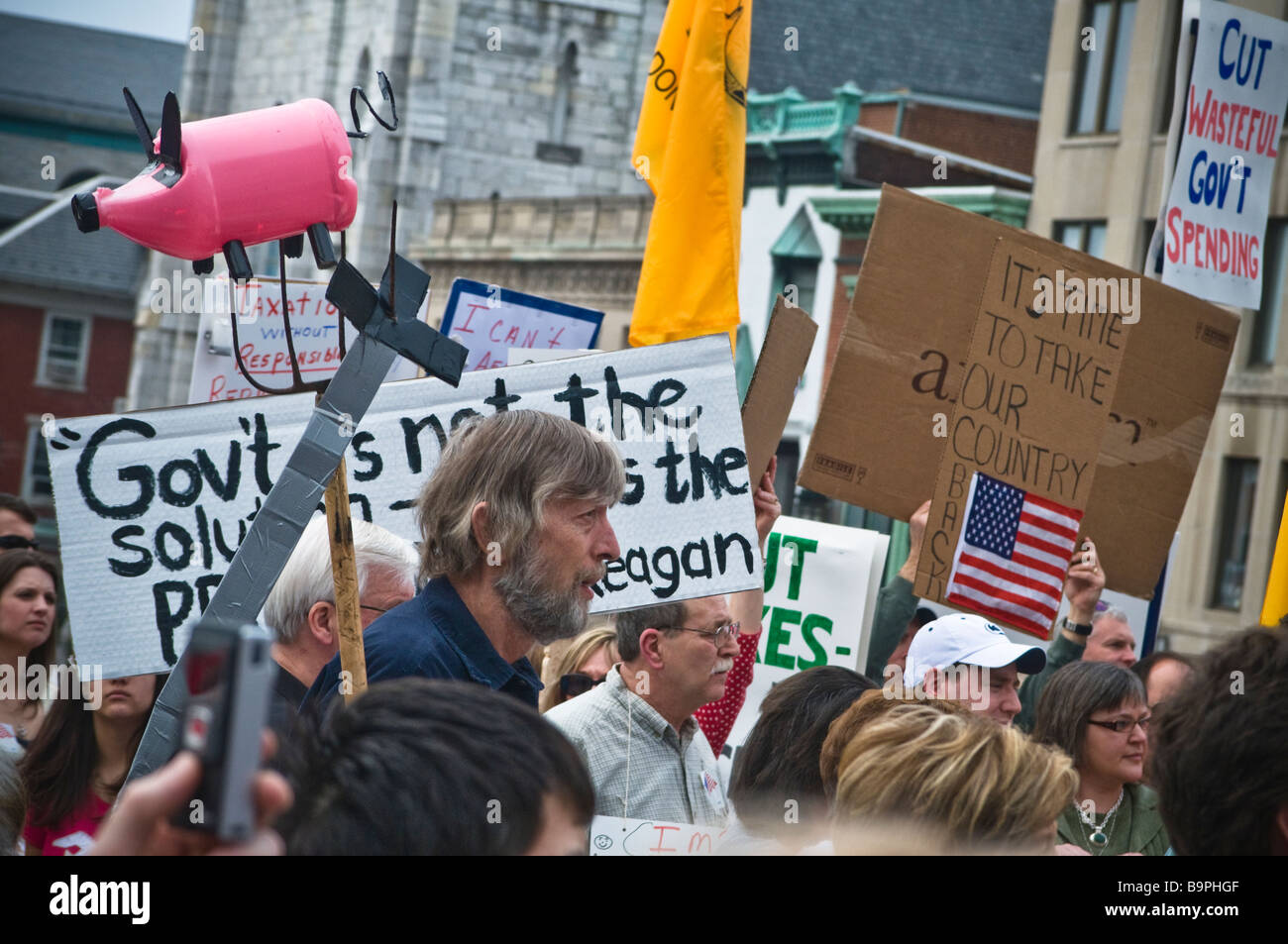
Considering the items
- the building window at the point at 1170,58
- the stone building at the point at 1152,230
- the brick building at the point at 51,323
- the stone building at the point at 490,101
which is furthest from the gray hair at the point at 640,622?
the brick building at the point at 51,323

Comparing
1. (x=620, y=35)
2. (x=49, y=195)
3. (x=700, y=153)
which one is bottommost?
(x=49, y=195)

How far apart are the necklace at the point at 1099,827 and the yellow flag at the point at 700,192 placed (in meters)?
2.17

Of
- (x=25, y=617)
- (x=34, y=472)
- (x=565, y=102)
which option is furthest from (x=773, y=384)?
(x=34, y=472)

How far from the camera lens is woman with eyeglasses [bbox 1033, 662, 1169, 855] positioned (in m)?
5.02

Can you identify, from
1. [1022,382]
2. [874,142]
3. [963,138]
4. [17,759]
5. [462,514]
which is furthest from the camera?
[963,138]

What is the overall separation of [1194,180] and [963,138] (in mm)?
25075

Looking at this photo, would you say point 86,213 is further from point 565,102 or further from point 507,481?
point 565,102

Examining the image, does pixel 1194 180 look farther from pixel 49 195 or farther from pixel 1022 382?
pixel 49 195

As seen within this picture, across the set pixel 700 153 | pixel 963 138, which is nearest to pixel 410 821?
pixel 700 153

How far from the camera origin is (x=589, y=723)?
4.27 meters

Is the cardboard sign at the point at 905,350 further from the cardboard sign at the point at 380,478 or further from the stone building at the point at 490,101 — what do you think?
the stone building at the point at 490,101

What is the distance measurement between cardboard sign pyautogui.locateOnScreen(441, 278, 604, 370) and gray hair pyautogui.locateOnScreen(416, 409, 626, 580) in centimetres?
494

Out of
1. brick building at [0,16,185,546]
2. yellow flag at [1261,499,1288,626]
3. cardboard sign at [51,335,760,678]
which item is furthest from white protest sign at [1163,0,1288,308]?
brick building at [0,16,185,546]

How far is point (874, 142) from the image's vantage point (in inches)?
1104
